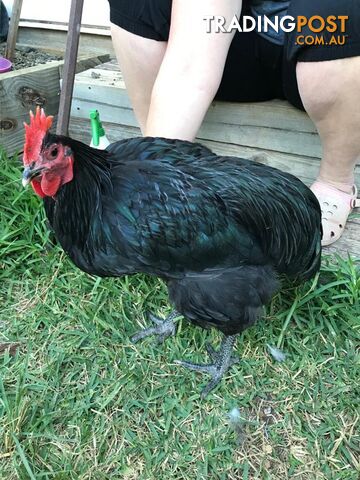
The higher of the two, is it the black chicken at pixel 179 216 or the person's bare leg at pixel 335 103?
the person's bare leg at pixel 335 103

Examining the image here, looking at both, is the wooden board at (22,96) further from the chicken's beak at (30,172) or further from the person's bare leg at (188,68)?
the chicken's beak at (30,172)

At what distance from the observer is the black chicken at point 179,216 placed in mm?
1221

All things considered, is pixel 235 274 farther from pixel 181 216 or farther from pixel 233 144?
pixel 233 144

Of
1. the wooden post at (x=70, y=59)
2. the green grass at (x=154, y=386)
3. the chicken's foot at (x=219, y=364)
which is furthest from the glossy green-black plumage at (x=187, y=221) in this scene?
the wooden post at (x=70, y=59)

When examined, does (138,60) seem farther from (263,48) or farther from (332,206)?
(332,206)

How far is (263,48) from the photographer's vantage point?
1538mm

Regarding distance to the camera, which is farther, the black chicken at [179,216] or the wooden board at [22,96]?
the wooden board at [22,96]

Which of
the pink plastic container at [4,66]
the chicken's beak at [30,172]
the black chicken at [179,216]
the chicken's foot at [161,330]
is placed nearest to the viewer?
the chicken's beak at [30,172]

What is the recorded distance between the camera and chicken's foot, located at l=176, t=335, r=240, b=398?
5.04 feet

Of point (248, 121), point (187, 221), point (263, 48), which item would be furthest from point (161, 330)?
point (263, 48)

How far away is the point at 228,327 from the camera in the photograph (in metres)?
1.38

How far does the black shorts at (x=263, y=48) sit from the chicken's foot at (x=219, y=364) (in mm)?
893

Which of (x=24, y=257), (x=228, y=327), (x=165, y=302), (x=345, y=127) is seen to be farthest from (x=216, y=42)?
(x=24, y=257)

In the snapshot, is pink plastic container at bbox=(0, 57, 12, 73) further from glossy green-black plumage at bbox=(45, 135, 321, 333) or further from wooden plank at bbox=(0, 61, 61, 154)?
glossy green-black plumage at bbox=(45, 135, 321, 333)
